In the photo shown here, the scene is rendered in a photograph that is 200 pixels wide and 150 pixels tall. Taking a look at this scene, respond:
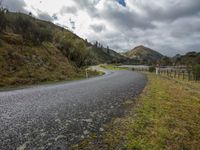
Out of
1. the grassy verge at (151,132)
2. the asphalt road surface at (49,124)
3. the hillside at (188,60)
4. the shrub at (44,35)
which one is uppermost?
the shrub at (44,35)

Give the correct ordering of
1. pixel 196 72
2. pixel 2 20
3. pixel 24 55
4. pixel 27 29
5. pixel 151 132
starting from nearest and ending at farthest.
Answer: pixel 151 132 → pixel 24 55 → pixel 2 20 → pixel 196 72 → pixel 27 29

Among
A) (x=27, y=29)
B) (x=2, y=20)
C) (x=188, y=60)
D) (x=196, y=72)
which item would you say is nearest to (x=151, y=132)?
(x=196, y=72)

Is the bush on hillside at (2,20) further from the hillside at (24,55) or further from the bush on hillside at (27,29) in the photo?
the bush on hillside at (27,29)

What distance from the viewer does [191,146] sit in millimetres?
3887

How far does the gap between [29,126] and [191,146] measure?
366 centimetres

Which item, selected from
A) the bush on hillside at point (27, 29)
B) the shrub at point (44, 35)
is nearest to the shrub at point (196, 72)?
the bush on hillside at point (27, 29)

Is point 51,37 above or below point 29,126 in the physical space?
above

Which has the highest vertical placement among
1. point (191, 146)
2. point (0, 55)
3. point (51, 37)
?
point (51, 37)

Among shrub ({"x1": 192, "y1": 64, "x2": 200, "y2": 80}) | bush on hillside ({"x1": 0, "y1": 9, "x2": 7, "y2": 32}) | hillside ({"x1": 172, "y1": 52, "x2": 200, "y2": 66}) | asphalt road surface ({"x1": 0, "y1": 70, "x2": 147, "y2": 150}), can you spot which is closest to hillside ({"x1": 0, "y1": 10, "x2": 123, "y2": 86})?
bush on hillside ({"x1": 0, "y1": 9, "x2": 7, "y2": 32})

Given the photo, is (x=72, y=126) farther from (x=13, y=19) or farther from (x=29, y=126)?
(x=13, y=19)

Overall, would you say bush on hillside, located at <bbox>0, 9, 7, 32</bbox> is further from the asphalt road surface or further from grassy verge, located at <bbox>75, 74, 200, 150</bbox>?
grassy verge, located at <bbox>75, 74, 200, 150</bbox>

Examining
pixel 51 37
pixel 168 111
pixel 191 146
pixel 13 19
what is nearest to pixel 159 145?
pixel 191 146

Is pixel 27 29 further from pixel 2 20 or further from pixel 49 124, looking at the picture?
pixel 49 124

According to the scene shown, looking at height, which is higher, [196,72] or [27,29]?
[27,29]
